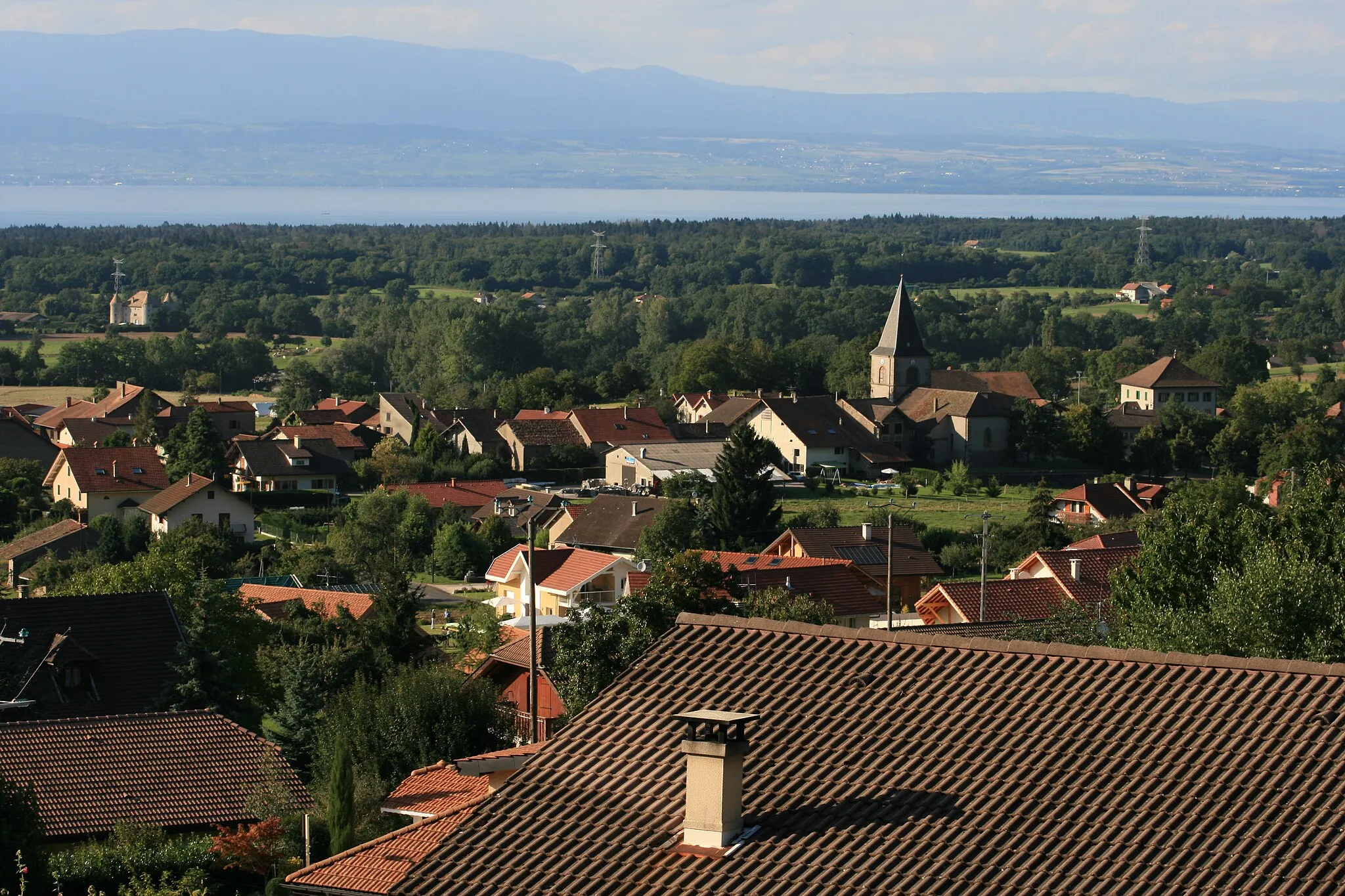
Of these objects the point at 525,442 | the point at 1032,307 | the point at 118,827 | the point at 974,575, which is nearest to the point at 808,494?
the point at 525,442

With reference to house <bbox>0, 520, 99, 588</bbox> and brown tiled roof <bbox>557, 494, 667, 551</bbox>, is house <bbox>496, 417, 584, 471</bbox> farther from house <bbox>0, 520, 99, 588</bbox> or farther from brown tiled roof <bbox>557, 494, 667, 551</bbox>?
house <bbox>0, 520, 99, 588</bbox>

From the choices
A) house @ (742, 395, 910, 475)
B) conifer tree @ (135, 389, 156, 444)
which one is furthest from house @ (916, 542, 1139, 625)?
conifer tree @ (135, 389, 156, 444)

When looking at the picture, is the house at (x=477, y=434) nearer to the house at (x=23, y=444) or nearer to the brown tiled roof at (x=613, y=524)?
the house at (x=23, y=444)

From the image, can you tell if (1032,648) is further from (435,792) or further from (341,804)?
(435,792)

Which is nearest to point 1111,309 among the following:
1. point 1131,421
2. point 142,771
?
point 1131,421

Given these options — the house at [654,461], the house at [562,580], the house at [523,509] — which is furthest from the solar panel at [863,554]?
the house at [654,461]

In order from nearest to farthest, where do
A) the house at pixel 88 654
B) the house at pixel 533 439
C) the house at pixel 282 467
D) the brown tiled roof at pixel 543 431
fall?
the house at pixel 88 654
the house at pixel 282 467
the house at pixel 533 439
the brown tiled roof at pixel 543 431

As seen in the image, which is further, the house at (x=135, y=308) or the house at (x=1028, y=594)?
the house at (x=135, y=308)
